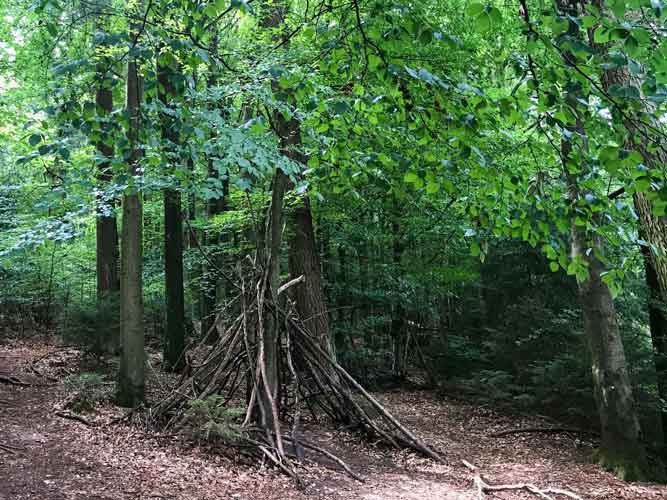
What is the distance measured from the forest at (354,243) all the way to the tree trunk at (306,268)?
0.04m

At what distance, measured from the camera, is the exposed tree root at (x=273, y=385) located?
610 cm

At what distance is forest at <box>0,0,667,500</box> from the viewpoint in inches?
94.8

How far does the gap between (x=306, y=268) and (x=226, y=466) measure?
180 inches

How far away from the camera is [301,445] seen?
614cm

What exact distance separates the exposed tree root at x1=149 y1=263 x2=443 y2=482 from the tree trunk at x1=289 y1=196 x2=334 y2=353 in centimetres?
148

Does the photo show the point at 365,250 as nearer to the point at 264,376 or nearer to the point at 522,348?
the point at 522,348

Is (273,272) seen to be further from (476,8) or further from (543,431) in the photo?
(476,8)

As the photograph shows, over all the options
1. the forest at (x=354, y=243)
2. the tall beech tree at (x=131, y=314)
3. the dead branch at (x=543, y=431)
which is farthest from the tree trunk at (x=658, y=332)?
the tall beech tree at (x=131, y=314)

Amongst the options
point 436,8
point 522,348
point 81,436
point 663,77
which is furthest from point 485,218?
point 522,348

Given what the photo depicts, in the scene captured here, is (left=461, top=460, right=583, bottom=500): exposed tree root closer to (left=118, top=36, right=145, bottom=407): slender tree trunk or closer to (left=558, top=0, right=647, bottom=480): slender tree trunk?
(left=558, top=0, right=647, bottom=480): slender tree trunk

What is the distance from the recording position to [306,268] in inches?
378

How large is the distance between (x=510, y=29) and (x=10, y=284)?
44.3 feet

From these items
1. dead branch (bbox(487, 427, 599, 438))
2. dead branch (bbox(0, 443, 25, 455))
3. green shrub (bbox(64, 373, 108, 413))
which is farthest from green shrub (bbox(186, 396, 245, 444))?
dead branch (bbox(487, 427, 599, 438))

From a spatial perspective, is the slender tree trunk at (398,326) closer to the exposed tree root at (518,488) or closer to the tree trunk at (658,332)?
the tree trunk at (658,332)
